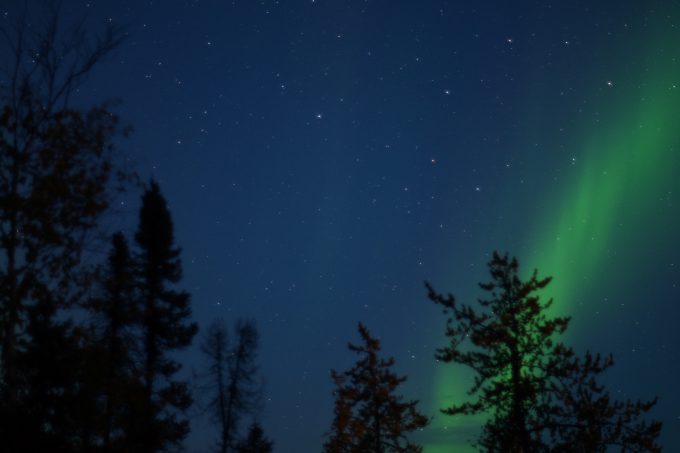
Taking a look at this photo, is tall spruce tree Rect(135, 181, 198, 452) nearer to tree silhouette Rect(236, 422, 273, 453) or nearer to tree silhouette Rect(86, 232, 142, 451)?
tree silhouette Rect(86, 232, 142, 451)

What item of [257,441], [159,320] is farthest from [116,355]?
Result: [257,441]

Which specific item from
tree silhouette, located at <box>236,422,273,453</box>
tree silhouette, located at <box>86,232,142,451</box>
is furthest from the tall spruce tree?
tree silhouette, located at <box>236,422,273,453</box>

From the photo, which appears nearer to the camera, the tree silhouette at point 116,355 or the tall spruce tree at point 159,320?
the tree silhouette at point 116,355

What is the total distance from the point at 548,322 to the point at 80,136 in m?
16.8

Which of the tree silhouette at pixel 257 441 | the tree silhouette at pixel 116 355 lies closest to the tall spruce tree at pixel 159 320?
the tree silhouette at pixel 116 355

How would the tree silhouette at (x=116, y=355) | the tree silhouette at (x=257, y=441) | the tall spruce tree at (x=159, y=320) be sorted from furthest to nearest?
the tree silhouette at (x=257, y=441), the tall spruce tree at (x=159, y=320), the tree silhouette at (x=116, y=355)

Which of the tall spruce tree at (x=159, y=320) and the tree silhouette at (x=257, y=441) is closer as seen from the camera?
the tall spruce tree at (x=159, y=320)

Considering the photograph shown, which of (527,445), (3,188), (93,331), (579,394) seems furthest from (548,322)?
(3,188)

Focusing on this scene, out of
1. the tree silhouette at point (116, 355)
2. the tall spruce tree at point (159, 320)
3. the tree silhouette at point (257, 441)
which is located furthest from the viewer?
the tree silhouette at point (257, 441)

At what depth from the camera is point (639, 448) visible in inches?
650

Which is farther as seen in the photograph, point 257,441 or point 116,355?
point 257,441

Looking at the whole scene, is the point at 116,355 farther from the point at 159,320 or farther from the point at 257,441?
the point at 257,441

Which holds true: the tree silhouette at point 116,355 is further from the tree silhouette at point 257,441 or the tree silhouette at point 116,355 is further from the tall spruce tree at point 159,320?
the tree silhouette at point 257,441

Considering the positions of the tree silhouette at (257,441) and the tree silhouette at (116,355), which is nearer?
the tree silhouette at (116,355)
